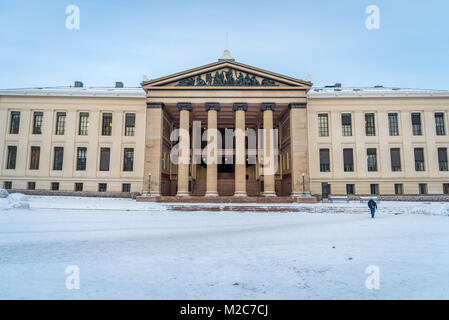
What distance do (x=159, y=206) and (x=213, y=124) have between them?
44.6 ft

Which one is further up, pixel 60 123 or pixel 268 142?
pixel 60 123

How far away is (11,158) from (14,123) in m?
4.85

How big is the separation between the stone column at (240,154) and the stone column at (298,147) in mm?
5996

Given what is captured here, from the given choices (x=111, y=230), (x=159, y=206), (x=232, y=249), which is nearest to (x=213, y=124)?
(x=159, y=206)

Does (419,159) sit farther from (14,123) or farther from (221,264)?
(14,123)

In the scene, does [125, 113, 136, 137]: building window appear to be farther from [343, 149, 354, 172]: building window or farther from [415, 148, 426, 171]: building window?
[415, 148, 426, 171]: building window

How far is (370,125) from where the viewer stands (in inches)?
1512

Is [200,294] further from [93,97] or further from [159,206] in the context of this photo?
[93,97]

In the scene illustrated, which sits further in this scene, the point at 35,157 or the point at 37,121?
the point at 37,121

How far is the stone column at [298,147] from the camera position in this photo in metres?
33.3

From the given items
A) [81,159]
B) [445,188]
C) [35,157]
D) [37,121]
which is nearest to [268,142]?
[445,188]

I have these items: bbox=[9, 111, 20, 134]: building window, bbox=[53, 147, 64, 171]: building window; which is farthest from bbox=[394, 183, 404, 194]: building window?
bbox=[9, 111, 20, 134]: building window

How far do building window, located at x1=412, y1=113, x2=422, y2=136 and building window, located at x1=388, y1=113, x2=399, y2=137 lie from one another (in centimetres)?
213

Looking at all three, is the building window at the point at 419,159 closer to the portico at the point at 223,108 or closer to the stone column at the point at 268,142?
the portico at the point at 223,108
